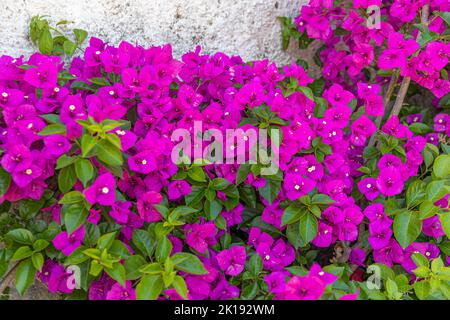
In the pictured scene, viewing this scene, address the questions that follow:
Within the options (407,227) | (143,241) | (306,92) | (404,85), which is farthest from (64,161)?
(404,85)

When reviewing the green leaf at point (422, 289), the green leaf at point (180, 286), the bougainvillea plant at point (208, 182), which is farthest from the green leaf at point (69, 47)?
the green leaf at point (422, 289)

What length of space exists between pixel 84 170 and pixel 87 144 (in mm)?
64

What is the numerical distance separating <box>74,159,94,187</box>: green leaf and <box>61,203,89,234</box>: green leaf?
2.7 inches

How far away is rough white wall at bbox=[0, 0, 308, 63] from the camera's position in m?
1.61

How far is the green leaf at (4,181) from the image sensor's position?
118 cm

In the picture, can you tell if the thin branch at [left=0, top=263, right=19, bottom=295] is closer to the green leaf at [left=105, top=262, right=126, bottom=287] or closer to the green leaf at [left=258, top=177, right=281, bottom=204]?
the green leaf at [left=105, top=262, right=126, bottom=287]

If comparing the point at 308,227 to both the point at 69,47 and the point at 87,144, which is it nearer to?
the point at 87,144

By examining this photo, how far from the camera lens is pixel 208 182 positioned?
4.57 feet

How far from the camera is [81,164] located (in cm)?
116

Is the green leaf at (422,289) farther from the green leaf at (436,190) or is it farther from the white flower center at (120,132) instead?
the white flower center at (120,132)
